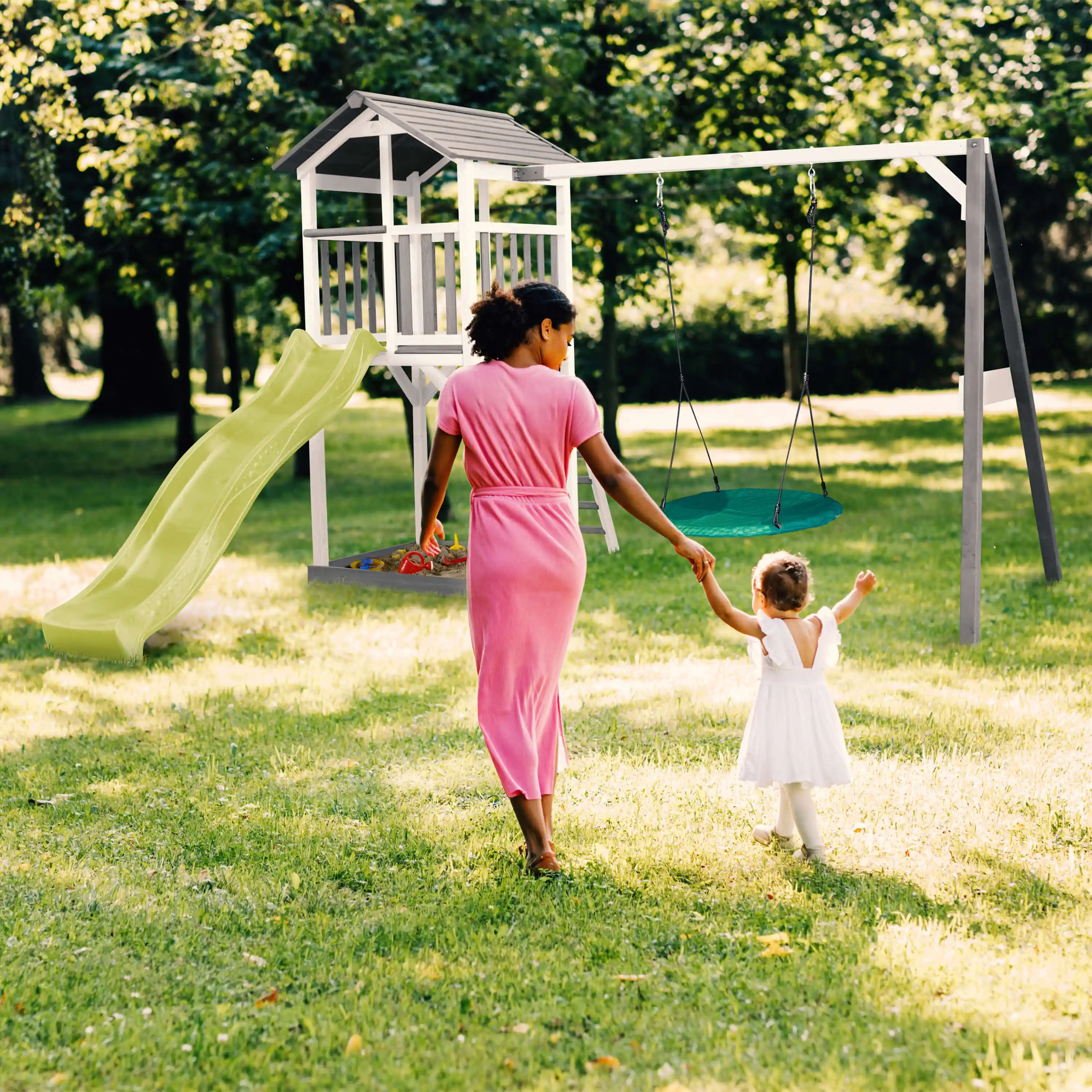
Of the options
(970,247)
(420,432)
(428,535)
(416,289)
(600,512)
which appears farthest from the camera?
(600,512)

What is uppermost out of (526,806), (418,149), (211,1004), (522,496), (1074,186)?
(1074,186)

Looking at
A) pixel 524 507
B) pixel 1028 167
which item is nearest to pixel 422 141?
pixel 524 507

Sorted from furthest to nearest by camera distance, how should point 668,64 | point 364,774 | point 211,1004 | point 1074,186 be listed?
point 1074,186 < point 668,64 < point 364,774 < point 211,1004

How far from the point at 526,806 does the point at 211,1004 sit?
1280 mm

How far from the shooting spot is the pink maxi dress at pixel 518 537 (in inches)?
180

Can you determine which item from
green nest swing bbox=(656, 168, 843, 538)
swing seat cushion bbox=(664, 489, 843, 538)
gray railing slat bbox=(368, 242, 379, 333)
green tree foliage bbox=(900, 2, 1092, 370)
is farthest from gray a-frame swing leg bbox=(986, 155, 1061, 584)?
green tree foliage bbox=(900, 2, 1092, 370)

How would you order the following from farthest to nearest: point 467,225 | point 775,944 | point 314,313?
point 314,313
point 467,225
point 775,944

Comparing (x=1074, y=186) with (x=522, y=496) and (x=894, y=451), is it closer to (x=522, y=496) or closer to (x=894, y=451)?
(x=894, y=451)

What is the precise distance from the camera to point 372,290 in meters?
9.90

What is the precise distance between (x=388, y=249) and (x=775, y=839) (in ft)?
18.5

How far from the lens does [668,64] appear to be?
17.3 metres

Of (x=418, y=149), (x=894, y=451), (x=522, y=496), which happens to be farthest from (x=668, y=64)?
(x=522, y=496)

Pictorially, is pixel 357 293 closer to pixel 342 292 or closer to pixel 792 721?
pixel 342 292

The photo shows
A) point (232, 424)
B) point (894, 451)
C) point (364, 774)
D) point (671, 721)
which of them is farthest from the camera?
point (894, 451)
